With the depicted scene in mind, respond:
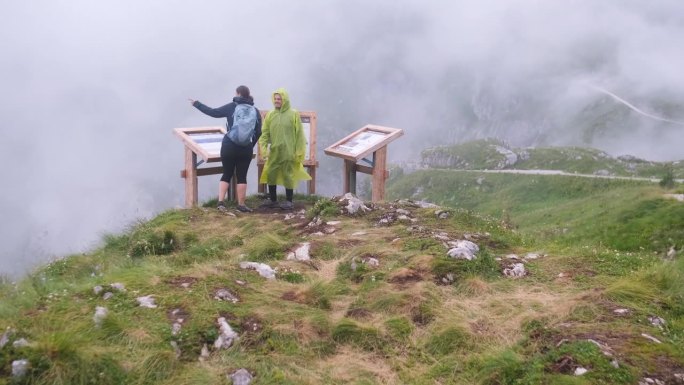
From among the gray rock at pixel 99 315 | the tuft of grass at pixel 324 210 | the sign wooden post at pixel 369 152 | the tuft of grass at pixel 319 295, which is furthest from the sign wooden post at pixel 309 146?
the gray rock at pixel 99 315

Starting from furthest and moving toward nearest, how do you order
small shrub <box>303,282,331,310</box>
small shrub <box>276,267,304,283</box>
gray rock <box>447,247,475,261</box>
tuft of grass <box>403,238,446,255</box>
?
tuft of grass <box>403,238,446,255</box> → gray rock <box>447,247,475,261</box> → small shrub <box>276,267,304,283</box> → small shrub <box>303,282,331,310</box>

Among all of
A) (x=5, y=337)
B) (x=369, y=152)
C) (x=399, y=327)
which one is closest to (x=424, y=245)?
(x=399, y=327)

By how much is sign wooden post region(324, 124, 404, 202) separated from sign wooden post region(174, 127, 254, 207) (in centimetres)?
282

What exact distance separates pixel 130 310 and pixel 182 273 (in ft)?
4.20

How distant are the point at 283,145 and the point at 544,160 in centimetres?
6986

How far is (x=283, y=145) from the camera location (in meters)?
12.8

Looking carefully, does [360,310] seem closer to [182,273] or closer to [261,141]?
[182,273]

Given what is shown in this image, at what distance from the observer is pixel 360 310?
21.7 ft

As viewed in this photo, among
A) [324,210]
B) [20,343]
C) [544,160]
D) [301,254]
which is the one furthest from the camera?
[544,160]

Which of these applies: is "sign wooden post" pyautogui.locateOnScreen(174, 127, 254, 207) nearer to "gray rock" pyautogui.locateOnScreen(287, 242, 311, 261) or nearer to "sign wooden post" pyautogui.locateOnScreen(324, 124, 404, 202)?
"sign wooden post" pyautogui.locateOnScreen(324, 124, 404, 202)

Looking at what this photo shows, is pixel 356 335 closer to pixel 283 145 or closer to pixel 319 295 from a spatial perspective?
pixel 319 295

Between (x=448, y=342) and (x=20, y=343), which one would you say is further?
(x=448, y=342)

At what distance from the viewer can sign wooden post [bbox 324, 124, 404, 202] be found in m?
13.5

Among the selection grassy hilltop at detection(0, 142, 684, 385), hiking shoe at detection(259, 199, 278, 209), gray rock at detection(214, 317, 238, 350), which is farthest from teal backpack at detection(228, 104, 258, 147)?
gray rock at detection(214, 317, 238, 350)
